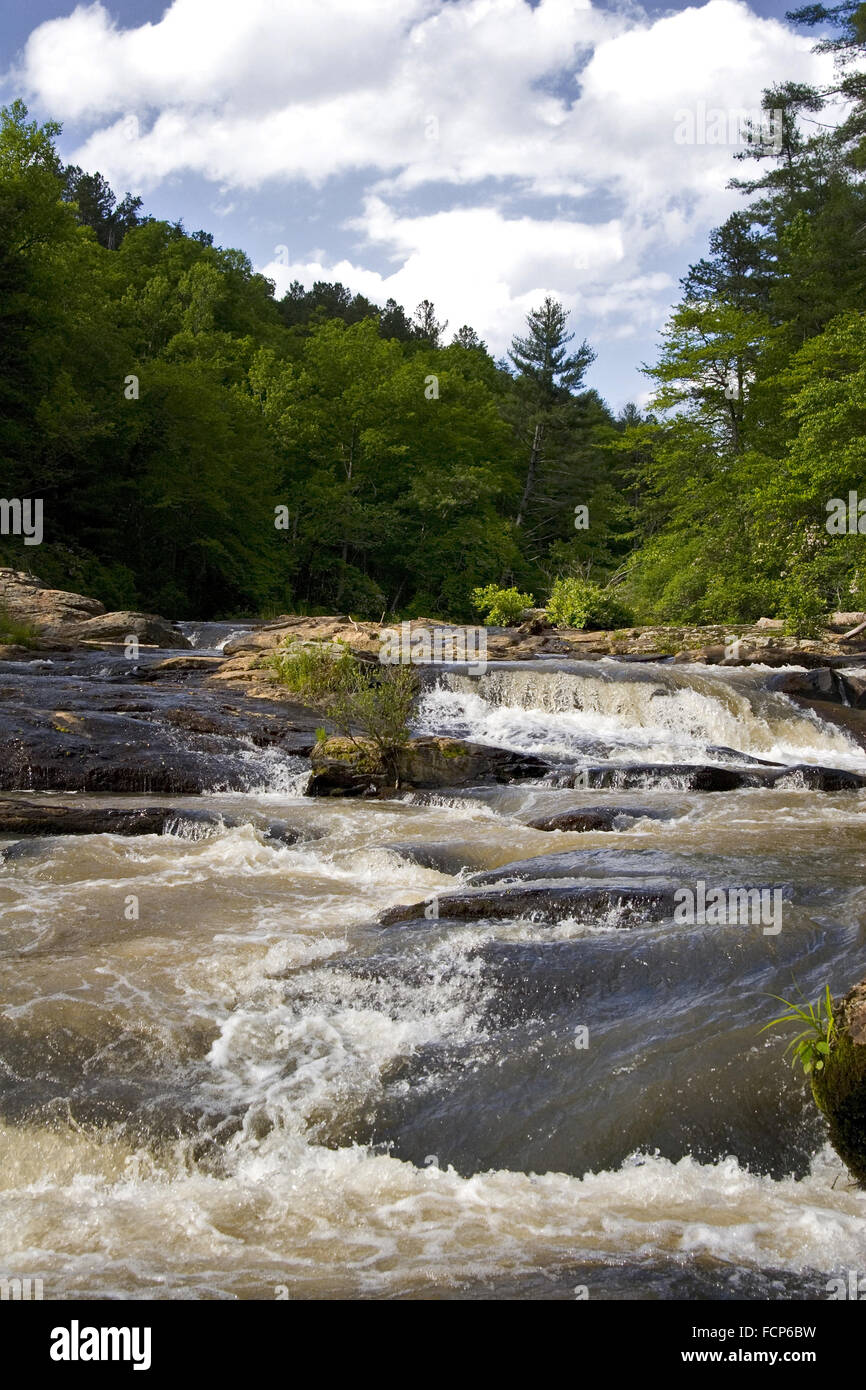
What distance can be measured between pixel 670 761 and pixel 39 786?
23.4 ft

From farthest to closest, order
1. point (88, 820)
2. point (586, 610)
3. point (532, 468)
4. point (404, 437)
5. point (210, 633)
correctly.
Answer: point (532, 468) < point (404, 437) < point (586, 610) < point (210, 633) < point (88, 820)

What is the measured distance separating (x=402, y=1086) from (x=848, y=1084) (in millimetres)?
1798

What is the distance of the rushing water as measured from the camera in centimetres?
305

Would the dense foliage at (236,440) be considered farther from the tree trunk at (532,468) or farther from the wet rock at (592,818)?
the wet rock at (592,818)

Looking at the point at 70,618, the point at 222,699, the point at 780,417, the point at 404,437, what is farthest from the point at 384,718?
the point at 404,437

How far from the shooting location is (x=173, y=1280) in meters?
2.91

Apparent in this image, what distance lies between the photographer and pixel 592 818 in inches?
331

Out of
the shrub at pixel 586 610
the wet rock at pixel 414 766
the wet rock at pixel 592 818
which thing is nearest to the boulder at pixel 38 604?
the wet rock at pixel 414 766

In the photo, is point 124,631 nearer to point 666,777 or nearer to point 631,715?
point 631,715

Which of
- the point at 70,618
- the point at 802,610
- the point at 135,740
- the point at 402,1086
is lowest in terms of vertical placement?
the point at 402,1086

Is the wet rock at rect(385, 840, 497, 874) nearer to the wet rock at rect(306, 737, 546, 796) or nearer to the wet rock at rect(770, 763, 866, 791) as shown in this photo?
the wet rock at rect(306, 737, 546, 796)

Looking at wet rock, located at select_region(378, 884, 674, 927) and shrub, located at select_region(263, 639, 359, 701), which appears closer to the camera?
wet rock, located at select_region(378, 884, 674, 927)

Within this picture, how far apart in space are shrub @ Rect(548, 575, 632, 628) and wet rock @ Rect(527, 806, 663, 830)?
14.6m

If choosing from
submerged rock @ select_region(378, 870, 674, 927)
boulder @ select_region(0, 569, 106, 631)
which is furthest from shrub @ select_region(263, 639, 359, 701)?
submerged rock @ select_region(378, 870, 674, 927)
